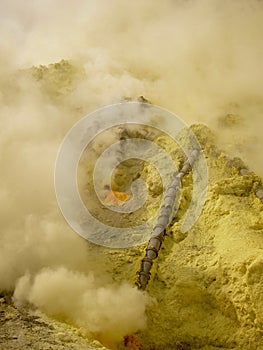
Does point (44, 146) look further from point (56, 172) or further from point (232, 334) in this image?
point (232, 334)

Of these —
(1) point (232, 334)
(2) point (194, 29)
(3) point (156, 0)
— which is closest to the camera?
(1) point (232, 334)

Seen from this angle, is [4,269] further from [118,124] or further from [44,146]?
[118,124]

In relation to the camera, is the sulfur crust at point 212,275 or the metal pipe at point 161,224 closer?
the sulfur crust at point 212,275

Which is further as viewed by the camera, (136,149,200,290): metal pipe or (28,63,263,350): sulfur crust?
(136,149,200,290): metal pipe

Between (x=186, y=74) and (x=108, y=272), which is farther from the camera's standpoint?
(x=186, y=74)

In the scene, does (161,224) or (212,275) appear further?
(161,224)

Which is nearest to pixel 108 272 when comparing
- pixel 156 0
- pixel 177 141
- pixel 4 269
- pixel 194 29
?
pixel 4 269

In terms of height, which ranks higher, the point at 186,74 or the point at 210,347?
the point at 186,74

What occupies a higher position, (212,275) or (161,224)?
(161,224)

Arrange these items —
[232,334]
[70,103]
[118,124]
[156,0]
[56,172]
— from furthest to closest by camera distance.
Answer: [156,0] < [70,103] < [118,124] < [56,172] < [232,334]

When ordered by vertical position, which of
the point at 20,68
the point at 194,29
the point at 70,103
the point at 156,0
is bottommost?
the point at 70,103
